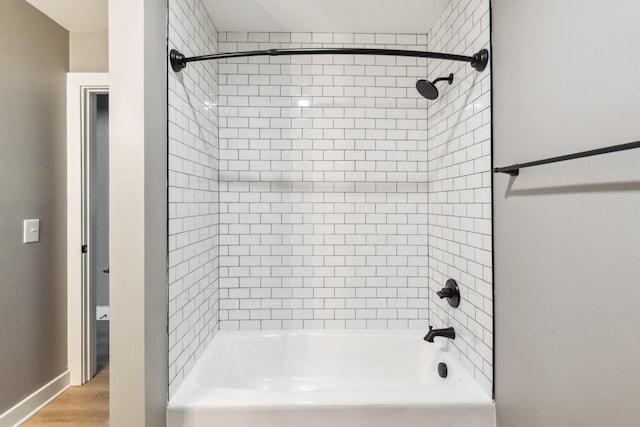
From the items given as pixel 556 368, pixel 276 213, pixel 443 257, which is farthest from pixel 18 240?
pixel 556 368

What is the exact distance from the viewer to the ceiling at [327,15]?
72.9 inches

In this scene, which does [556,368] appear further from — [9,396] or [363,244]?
[9,396]

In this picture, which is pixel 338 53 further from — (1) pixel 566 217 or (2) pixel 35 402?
(2) pixel 35 402

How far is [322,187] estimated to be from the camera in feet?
7.09

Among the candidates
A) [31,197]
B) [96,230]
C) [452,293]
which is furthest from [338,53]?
[96,230]

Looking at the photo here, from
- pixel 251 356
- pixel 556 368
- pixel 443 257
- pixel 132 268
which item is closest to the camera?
pixel 556 368

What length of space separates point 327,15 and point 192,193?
4.15 ft

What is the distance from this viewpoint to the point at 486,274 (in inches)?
56.8

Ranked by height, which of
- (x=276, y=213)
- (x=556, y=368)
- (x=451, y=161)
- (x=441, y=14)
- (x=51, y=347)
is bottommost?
(x=51, y=347)

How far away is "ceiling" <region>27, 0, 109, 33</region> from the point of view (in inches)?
88.3

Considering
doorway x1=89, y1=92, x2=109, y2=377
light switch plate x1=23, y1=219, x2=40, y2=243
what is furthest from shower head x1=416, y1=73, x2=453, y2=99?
light switch plate x1=23, y1=219, x2=40, y2=243

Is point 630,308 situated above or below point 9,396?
above

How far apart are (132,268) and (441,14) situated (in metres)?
2.03

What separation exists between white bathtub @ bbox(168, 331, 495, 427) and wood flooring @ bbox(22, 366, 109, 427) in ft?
3.43
